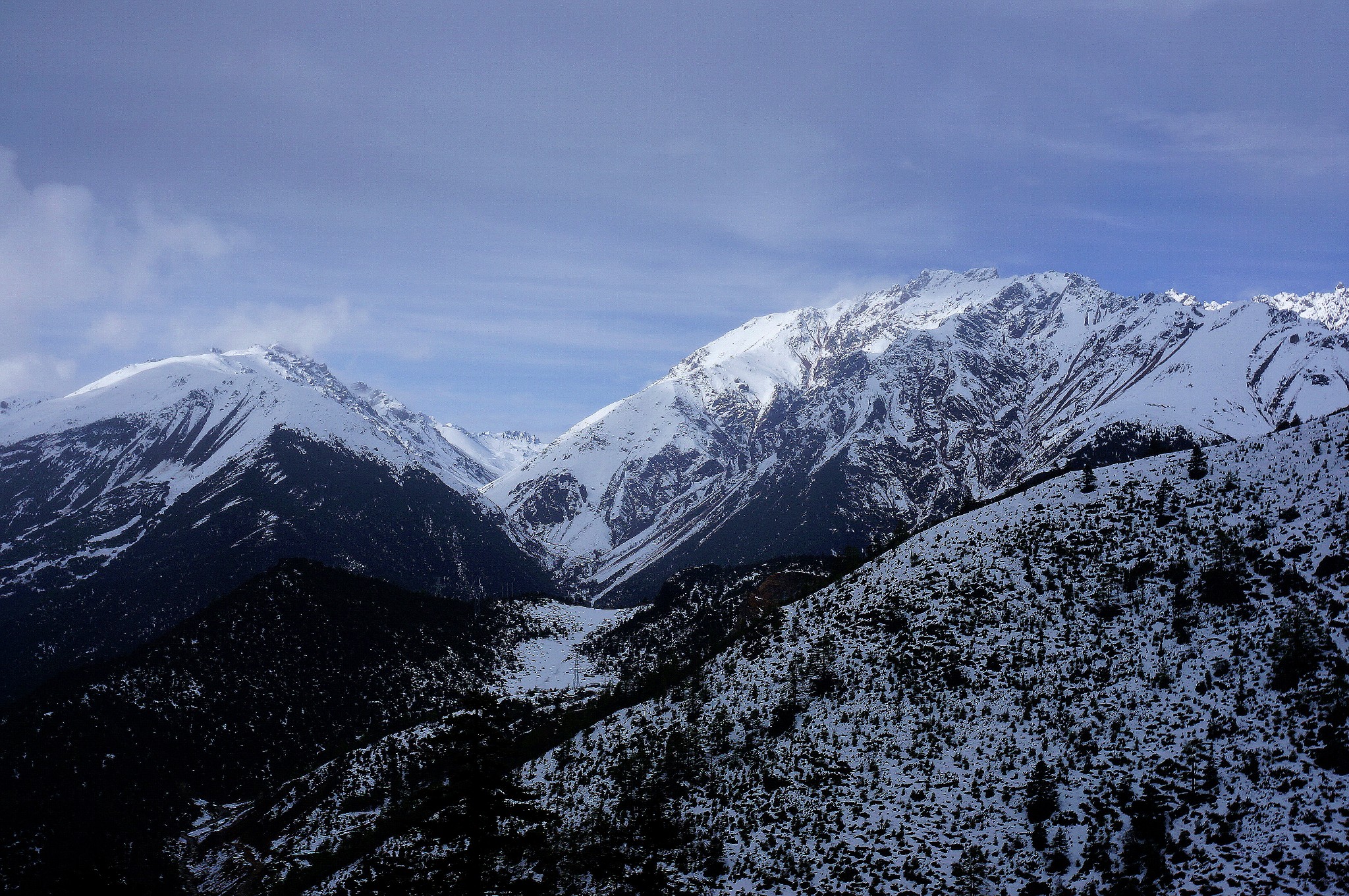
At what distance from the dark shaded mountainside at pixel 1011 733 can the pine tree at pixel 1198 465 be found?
314mm

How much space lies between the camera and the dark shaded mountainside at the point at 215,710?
10575 cm

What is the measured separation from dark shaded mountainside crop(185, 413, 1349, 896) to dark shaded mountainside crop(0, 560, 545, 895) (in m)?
72.7

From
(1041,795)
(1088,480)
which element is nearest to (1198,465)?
(1088,480)

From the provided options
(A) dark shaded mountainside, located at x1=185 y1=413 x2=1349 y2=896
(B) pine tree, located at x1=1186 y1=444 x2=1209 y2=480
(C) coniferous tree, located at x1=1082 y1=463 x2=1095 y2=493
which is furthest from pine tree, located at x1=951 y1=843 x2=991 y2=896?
(C) coniferous tree, located at x1=1082 y1=463 x2=1095 y2=493

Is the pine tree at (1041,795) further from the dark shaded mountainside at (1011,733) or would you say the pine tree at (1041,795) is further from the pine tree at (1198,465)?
the pine tree at (1198,465)

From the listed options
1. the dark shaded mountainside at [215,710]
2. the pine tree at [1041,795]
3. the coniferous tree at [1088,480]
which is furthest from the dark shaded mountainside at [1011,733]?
the dark shaded mountainside at [215,710]

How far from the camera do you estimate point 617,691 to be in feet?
210

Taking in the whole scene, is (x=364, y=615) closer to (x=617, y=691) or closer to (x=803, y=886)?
(x=617, y=691)

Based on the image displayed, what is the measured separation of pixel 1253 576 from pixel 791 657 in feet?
71.9

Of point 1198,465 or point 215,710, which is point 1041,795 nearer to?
point 1198,465

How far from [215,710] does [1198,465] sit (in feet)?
496

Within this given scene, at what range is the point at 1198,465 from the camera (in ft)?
131

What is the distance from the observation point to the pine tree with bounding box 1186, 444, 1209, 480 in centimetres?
3950

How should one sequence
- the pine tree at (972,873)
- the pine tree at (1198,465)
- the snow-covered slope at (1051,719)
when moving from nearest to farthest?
the snow-covered slope at (1051,719) < the pine tree at (972,873) < the pine tree at (1198,465)
